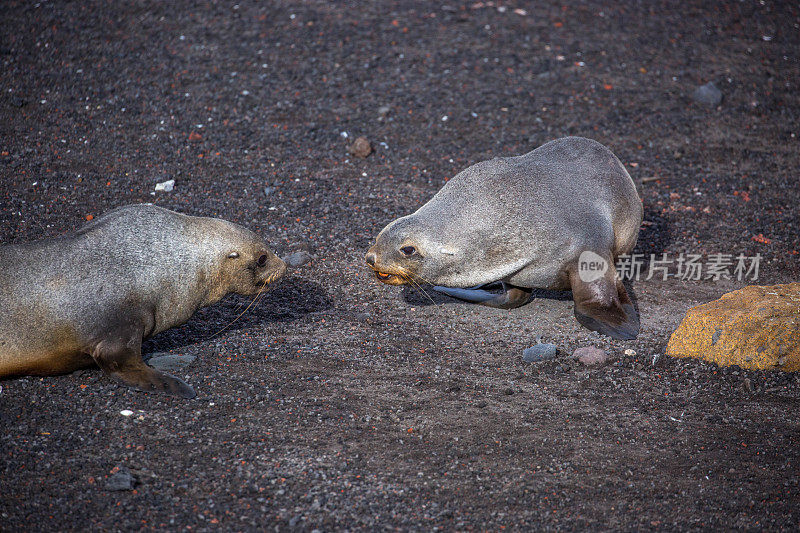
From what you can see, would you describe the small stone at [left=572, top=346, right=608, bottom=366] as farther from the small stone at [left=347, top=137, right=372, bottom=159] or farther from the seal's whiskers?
the small stone at [left=347, top=137, right=372, bottom=159]

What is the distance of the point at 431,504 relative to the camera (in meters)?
4.55

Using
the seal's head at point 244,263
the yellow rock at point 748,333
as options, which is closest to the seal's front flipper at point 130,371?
the seal's head at point 244,263

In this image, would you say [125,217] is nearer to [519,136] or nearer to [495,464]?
[495,464]

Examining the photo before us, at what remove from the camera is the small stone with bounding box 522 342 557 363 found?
20.5 ft

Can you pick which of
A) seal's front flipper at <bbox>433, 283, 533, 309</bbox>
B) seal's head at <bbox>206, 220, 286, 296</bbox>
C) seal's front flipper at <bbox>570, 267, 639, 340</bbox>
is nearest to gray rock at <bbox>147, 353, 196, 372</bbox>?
seal's head at <bbox>206, 220, 286, 296</bbox>

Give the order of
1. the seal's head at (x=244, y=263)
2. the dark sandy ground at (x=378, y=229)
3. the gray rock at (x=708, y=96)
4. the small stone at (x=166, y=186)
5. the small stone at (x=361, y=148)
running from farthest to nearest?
the gray rock at (x=708, y=96) < the small stone at (x=361, y=148) < the small stone at (x=166, y=186) < the seal's head at (x=244, y=263) < the dark sandy ground at (x=378, y=229)

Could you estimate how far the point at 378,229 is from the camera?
26.8 ft

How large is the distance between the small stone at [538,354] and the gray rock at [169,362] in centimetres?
272

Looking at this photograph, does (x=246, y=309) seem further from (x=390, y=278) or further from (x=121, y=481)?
(x=121, y=481)

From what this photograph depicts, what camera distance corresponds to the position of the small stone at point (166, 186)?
8562 mm

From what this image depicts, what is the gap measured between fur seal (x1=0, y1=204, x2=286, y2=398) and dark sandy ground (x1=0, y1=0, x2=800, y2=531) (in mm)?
227

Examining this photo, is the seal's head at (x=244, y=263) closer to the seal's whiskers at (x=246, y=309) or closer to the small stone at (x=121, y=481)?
the seal's whiskers at (x=246, y=309)

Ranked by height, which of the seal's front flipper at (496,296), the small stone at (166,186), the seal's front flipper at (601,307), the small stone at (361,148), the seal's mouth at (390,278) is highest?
the small stone at (166,186)

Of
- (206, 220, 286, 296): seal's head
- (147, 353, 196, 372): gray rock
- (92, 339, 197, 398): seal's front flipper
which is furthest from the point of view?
(206, 220, 286, 296): seal's head
